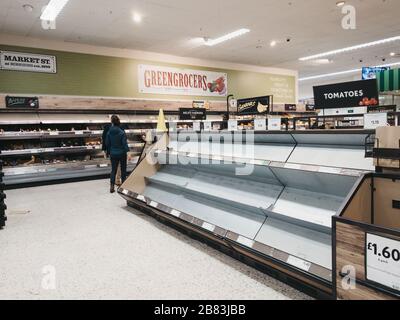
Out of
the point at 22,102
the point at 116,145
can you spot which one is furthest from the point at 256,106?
the point at 22,102

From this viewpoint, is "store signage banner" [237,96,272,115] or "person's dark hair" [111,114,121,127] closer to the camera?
"store signage banner" [237,96,272,115]

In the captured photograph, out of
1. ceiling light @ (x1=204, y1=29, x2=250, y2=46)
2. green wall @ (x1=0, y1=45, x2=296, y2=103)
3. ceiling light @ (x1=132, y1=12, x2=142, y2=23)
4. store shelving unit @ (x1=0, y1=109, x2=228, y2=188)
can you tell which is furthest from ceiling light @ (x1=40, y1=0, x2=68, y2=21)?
ceiling light @ (x1=204, y1=29, x2=250, y2=46)

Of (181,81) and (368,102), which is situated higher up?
(181,81)

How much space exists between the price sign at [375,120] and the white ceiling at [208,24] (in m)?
4.76

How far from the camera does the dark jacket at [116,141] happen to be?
664 centimetres

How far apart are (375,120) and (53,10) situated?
6.27 meters

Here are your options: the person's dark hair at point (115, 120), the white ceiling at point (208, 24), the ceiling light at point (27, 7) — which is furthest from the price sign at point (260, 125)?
the ceiling light at point (27, 7)

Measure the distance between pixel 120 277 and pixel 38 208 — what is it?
3355 mm

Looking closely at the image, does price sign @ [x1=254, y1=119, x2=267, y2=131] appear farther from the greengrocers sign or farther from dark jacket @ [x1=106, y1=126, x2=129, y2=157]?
the greengrocers sign

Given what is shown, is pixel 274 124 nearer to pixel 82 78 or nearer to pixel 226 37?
pixel 226 37

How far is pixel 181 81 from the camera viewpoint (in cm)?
1066

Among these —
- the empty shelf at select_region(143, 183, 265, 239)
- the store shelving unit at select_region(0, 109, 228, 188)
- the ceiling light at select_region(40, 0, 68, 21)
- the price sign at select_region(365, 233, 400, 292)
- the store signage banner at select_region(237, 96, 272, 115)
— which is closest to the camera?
the price sign at select_region(365, 233, 400, 292)

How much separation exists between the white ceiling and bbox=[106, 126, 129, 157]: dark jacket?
7.82 feet

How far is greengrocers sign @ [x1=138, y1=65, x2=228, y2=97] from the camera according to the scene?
994cm
